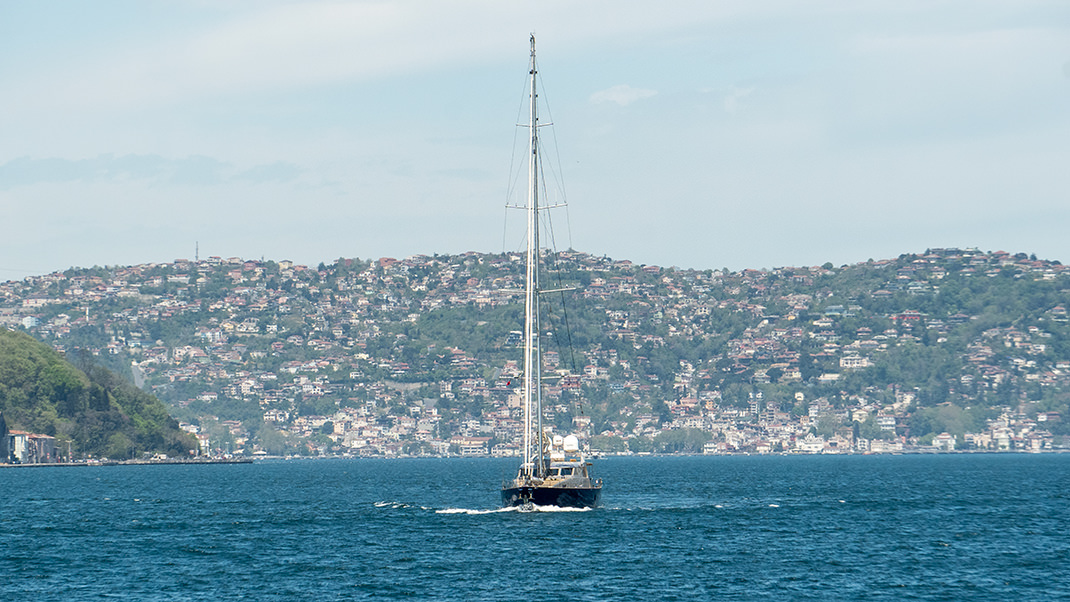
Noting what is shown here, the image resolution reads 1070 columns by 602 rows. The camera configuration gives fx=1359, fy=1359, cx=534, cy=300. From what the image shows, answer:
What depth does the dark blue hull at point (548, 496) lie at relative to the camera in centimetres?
7338

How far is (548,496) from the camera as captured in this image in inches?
2911

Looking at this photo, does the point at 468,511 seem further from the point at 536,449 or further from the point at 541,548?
the point at 541,548

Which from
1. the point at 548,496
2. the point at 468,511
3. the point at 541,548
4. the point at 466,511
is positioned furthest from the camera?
the point at 466,511

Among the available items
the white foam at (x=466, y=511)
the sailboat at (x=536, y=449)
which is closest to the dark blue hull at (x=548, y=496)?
the sailboat at (x=536, y=449)

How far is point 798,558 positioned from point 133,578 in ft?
94.4

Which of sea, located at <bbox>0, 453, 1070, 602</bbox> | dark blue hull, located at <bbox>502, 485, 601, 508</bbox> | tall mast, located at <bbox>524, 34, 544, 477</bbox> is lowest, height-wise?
sea, located at <bbox>0, 453, 1070, 602</bbox>

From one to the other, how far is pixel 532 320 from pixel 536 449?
8.05 metres

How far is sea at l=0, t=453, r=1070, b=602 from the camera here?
2068 inches

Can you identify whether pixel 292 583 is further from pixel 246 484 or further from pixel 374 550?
pixel 246 484

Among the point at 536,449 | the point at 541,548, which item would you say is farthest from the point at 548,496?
the point at 541,548

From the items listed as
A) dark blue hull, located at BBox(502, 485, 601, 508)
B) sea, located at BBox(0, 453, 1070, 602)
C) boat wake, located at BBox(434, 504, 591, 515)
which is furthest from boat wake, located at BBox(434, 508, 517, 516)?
dark blue hull, located at BBox(502, 485, 601, 508)

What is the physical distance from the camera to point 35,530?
77875 mm

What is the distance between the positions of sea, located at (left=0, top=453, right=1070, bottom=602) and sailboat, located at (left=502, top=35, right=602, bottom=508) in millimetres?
1593

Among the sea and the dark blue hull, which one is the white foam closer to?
the sea
